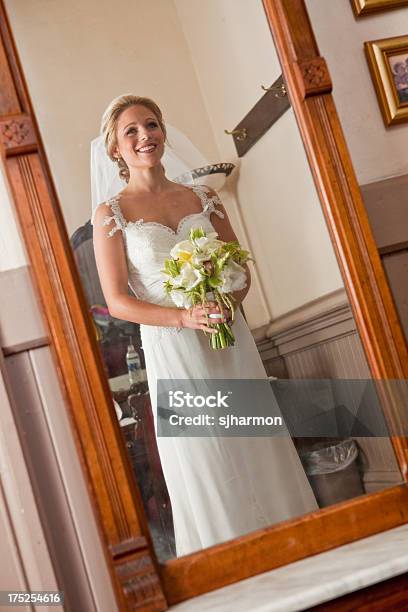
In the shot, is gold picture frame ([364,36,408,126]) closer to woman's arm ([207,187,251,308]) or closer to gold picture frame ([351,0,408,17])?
gold picture frame ([351,0,408,17])

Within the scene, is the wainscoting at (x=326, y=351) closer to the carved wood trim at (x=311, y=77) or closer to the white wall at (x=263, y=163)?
the white wall at (x=263, y=163)

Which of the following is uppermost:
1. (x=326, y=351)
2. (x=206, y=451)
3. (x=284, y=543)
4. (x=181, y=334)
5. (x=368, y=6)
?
(x=368, y=6)

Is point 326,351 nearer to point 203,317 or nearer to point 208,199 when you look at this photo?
point 203,317

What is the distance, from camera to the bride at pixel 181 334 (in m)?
1.55

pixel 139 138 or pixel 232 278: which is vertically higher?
pixel 139 138

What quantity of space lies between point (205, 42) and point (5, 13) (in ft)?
1.30

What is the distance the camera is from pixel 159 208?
1.60 metres

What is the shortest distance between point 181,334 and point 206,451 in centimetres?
23

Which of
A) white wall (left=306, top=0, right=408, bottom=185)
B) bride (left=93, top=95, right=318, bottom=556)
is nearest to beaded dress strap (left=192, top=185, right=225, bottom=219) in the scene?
bride (left=93, top=95, right=318, bottom=556)

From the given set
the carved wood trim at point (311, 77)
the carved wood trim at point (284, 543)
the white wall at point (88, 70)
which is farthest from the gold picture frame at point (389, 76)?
the carved wood trim at point (284, 543)

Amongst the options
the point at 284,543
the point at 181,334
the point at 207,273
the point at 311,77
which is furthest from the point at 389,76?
the point at 284,543

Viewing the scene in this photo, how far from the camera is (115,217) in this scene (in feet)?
5.18

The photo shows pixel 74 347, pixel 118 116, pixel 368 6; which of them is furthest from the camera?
pixel 368 6

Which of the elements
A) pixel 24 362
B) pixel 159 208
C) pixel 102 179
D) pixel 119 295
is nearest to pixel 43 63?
pixel 102 179
